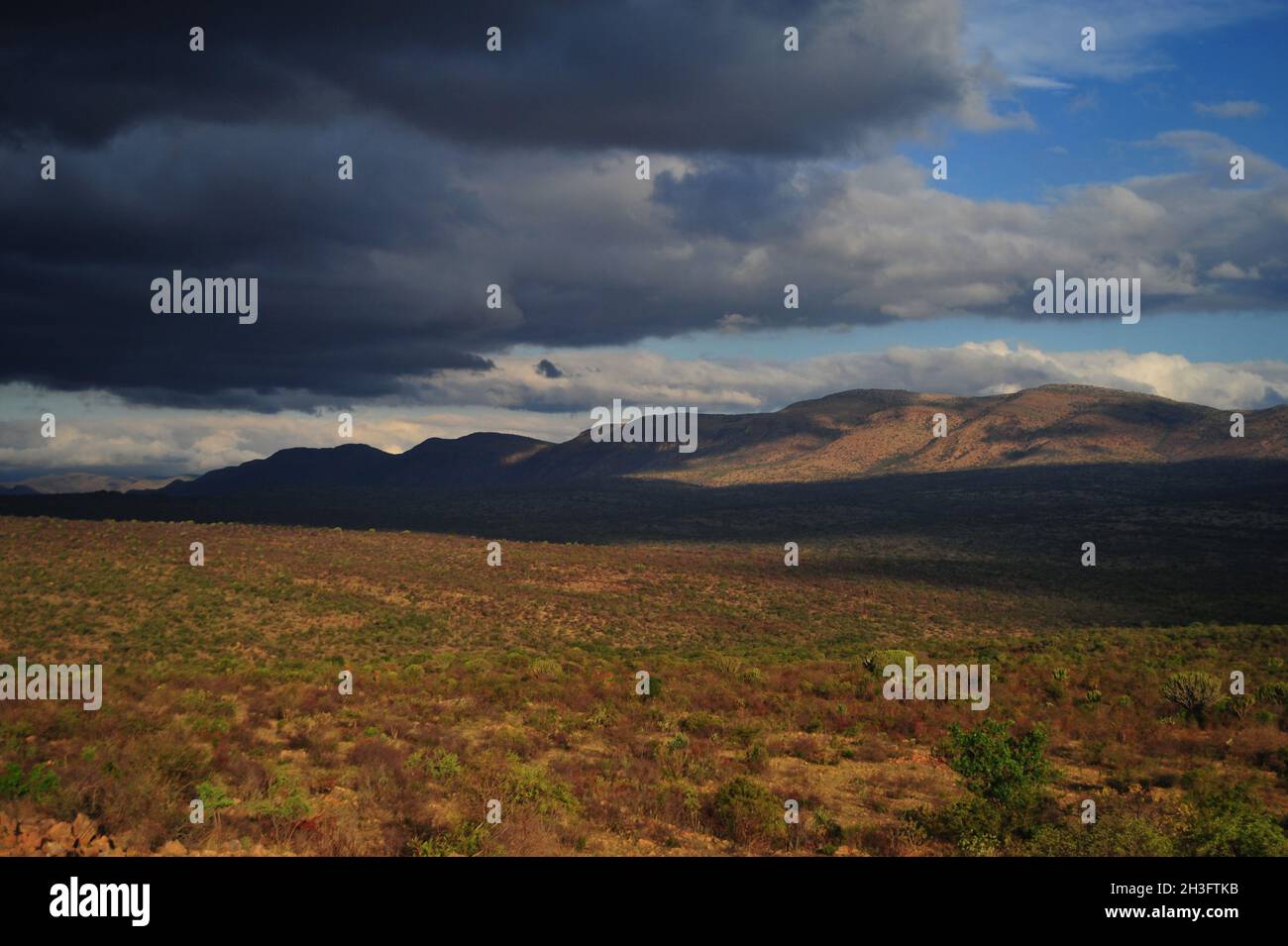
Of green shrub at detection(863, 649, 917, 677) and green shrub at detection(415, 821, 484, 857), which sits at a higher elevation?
green shrub at detection(415, 821, 484, 857)

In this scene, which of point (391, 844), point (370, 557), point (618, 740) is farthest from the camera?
point (370, 557)

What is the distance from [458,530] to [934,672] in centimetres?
9170

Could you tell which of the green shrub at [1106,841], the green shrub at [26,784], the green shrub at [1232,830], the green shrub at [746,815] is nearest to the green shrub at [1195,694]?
the green shrub at [1232,830]

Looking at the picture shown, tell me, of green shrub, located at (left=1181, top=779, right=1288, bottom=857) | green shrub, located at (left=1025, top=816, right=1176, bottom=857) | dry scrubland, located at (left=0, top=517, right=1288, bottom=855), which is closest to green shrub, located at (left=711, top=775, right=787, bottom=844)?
dry scrubland, located at (left=0, top=517, right=1288, bottom=855)

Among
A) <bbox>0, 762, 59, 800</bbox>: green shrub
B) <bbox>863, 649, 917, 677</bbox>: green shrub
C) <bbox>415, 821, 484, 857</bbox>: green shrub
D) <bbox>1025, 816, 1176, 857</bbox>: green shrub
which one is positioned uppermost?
<bbox>0, 762, 59, 800</bbox>: green shrub

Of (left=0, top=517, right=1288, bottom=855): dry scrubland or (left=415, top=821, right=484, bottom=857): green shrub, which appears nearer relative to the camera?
(left=415, top=821, right=484, bottom=857): green shrub

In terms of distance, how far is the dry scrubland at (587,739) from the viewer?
35.6 feet

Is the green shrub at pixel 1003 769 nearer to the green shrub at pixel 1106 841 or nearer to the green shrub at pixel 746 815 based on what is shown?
the green shrub at pixel 1106 841

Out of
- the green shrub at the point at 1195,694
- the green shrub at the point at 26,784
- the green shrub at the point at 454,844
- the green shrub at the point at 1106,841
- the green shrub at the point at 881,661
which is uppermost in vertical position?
the green shrub at the point at 26,784

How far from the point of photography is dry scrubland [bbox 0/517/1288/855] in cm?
1084

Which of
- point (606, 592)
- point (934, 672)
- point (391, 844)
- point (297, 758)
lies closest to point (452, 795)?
point (391, 844)

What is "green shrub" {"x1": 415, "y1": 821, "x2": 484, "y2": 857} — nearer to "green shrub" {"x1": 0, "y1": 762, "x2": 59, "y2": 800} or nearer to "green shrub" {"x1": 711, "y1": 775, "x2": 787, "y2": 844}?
"green shrub" {"x1": 711, "y1": 775, "x2": 787, "y2": 844}
